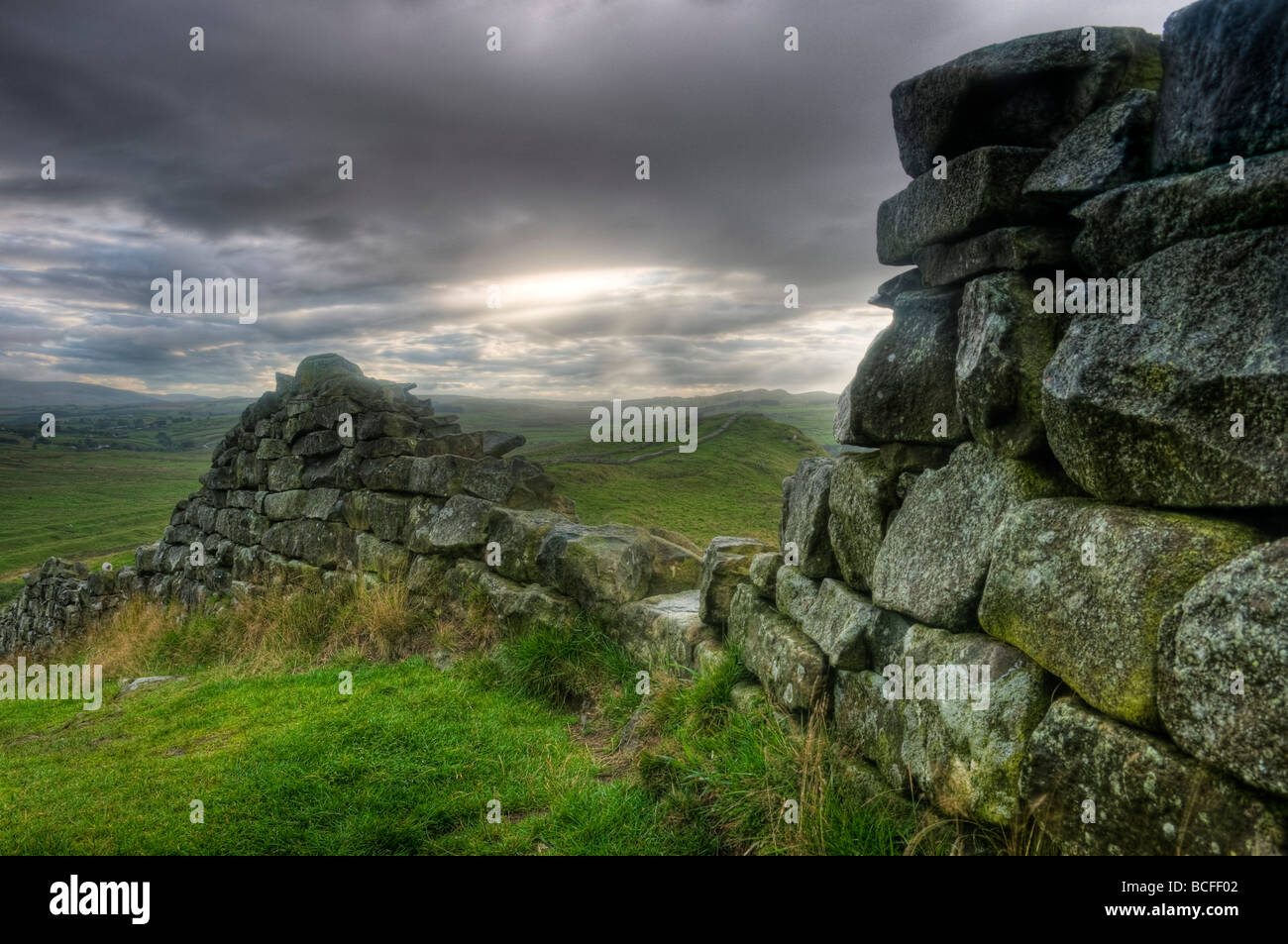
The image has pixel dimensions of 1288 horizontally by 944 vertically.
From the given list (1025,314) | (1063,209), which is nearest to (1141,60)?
(1063,209)

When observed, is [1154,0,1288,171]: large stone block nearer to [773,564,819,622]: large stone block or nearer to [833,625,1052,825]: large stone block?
[833,625,1052,825]: large stone block

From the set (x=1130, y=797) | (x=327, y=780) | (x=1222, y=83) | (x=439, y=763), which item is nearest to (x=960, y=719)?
(x=1130, y=797)

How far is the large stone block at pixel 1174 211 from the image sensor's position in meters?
2.30

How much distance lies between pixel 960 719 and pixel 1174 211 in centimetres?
208

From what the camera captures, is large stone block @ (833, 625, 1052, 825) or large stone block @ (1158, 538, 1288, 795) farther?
large stone block @ (833, 625, 1052, 825)

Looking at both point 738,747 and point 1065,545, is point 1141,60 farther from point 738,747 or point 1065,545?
point 738,747

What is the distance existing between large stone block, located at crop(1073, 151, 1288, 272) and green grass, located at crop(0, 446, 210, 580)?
172 feet

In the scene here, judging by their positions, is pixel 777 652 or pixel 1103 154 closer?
pixel 1103 154

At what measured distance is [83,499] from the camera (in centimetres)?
8300

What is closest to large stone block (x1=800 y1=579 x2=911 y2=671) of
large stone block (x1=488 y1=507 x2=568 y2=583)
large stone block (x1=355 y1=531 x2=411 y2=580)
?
large stone block (x1=488 y1=507 x2=568 y2=583)

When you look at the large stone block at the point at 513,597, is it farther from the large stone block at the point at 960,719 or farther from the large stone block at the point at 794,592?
the large stone block at the point at 960,719

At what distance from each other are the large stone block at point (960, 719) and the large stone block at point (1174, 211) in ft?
5.32

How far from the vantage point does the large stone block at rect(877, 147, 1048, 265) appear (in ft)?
10.5

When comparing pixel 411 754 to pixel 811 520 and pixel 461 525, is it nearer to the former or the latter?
pixel 811 520
